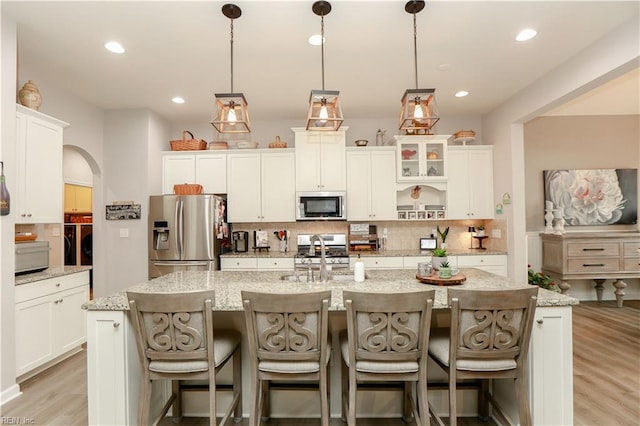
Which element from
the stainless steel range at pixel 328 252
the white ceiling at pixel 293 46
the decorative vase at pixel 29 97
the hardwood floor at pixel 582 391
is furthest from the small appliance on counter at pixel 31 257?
the stainless steel range at pixel 328 252

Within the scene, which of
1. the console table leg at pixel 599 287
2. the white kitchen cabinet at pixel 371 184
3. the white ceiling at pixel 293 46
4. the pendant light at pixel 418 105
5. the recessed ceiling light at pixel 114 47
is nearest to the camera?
the pendant light at pixel 418 105

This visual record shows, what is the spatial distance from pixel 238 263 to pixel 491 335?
3.29 meters

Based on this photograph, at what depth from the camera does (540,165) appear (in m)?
5.18

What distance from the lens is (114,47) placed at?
114 inches

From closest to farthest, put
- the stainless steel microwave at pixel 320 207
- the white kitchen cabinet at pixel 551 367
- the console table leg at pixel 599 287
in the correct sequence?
the white kitchen cabinet at pixel 551 367, the stainless steel microwave at pixel 320 207, the console table leg at pixel 599 287

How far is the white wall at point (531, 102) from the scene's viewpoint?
2.67 metres

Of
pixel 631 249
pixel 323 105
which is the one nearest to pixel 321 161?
pixel 323 105

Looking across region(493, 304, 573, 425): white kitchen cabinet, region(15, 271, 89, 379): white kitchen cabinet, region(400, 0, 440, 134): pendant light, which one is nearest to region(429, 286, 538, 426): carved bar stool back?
region(493, 304, 573, 425): white kitchen cabinet

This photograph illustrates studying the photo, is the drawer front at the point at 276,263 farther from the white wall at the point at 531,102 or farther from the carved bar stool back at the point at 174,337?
the white wall at the point at 531,102

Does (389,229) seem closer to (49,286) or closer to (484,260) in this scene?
(484,260)

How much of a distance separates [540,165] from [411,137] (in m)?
2.21

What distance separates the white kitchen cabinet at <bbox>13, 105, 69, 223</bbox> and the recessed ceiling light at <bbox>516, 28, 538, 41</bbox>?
4090mm

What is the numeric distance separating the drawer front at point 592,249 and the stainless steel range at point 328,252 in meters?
3.07

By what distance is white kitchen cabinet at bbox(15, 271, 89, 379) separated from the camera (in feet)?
8.85
